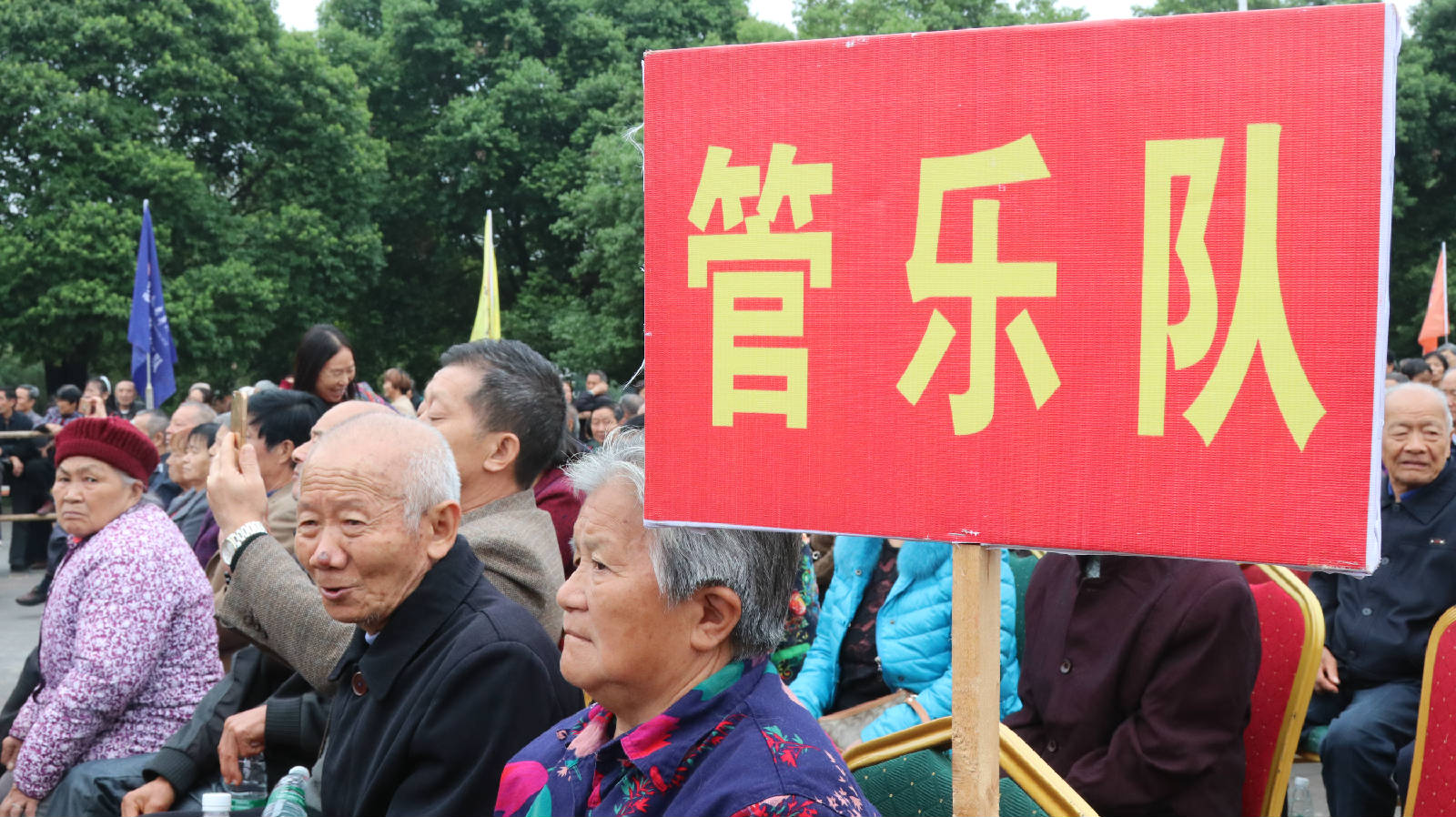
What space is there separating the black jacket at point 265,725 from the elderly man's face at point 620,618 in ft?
4.29

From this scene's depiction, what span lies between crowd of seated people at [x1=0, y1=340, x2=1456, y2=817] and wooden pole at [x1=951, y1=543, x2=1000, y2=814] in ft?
0.57

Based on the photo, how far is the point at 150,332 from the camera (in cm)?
1248

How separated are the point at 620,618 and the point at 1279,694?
2313 millimetres

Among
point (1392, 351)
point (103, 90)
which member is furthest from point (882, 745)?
point (1392, 351)

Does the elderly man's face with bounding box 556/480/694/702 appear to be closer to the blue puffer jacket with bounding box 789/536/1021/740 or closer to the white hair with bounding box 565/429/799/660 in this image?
the white hair with bounding box 565/429/799/660

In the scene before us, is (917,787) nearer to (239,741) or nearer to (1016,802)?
(1016,802)

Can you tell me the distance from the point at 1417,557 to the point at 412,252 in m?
30.5

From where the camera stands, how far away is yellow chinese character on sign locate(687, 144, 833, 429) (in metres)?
1.86

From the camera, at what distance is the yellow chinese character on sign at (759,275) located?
1863 mm

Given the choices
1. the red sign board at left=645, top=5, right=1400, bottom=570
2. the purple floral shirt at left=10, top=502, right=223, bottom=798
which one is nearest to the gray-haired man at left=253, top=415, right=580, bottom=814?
the red sign board at left=645, top=5, right=1400, bottom=570

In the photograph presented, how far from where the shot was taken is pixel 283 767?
3.20 m

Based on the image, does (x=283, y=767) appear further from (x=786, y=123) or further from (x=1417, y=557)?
(x=1417, y=557)

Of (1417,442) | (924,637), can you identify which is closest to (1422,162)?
(1417,442)

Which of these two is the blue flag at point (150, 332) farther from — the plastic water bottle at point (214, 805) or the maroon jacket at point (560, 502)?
the plastic water bottle at point (214, 805)
